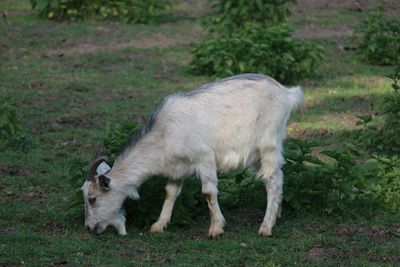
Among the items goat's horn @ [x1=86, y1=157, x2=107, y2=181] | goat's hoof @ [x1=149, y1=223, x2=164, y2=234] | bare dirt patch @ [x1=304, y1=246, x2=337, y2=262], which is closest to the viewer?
bare dirt patch @ [x1=304, y1=246, x2=337, y2=262]

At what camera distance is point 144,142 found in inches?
269

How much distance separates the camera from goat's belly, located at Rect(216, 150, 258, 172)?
696cm

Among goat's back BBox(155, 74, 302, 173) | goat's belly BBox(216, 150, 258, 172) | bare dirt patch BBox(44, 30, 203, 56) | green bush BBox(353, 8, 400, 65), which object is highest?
goat's back BBox(155, 74, 302, 173)

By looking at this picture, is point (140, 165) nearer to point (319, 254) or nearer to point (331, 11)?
point (319, 254)

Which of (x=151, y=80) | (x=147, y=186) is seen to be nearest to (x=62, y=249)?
(x=147, y=186)

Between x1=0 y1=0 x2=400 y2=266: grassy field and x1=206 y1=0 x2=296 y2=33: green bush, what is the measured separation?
0.82m

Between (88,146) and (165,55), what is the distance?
462cm

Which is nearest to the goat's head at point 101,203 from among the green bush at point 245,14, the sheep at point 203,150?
the sheep at point 203,150

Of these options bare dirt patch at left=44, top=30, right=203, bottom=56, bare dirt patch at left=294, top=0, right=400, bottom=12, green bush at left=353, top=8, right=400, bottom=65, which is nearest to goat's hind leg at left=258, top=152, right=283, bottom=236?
green bush at left=353, top=8, right=400, bottom=65

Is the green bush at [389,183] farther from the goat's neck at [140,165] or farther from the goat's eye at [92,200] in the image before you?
the goat's eye at [92,200]

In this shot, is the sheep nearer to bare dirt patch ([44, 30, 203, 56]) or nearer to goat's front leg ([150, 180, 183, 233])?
goat's front leg ([150, 180, 183, 233])

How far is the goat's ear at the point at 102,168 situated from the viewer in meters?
6.88

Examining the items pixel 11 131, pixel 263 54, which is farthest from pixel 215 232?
pixel 263 54

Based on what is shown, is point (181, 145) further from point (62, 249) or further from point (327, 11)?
point (327, 11)
